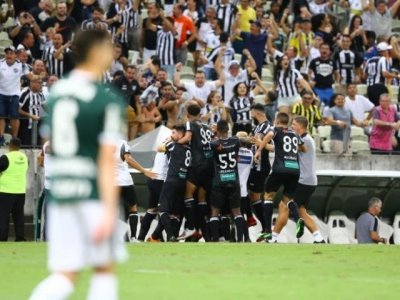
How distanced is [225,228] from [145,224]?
1350mm

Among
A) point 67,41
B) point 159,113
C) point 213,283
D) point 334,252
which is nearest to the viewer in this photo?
point 213,283

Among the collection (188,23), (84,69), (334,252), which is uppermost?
(188,23)

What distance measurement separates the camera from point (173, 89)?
88.7 feet

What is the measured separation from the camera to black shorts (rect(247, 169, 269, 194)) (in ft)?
76.6

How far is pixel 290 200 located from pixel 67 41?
338 inches

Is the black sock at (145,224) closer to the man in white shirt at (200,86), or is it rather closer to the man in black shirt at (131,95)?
the man in black shirt at (131,95)

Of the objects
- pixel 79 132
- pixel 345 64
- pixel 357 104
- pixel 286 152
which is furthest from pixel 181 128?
pixel 79 132

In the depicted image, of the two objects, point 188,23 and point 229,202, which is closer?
point 229,202

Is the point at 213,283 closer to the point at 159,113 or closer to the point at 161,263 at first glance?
the point at 161,263

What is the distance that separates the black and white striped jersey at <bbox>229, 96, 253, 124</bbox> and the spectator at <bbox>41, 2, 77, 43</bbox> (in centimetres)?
444

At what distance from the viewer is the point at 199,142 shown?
22688mm

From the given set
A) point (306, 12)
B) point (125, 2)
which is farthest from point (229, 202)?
point (306, 12)

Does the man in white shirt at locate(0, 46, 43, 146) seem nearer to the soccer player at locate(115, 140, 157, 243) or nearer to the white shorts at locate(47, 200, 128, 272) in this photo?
the soccer player at locate(115, 140, 157, 243)

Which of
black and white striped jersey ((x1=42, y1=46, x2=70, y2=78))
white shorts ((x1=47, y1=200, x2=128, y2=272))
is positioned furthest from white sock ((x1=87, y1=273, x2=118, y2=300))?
black and white striped jersey ((x1=42, y1=46, x2=70, y2=78))
